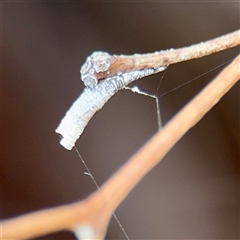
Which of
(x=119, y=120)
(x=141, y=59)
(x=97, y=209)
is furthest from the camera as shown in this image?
(x=119, y=120)

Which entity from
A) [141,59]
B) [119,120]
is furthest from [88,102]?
[119,120]

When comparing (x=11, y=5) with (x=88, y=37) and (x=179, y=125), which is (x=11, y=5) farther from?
(x=179, y=125)

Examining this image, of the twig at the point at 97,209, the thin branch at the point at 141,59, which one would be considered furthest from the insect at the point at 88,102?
the twig at the point at 97,209

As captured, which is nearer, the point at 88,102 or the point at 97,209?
the point at 97,209

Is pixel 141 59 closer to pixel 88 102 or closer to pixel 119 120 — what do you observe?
pixel 88 102

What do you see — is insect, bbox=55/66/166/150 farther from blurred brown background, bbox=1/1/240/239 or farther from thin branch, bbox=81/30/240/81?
blurred brown background, bbox=1/1/240/239

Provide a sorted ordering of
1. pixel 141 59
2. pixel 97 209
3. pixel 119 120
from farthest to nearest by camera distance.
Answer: pixel 119 120 → pixel 141 59 → pixel 97 209
